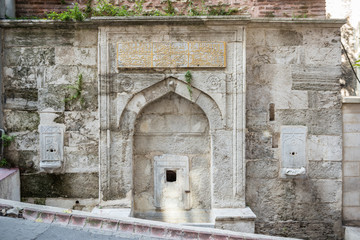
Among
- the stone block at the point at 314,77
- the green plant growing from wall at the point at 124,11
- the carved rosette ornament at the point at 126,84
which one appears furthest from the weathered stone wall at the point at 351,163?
the carved rosette ornament at the point at 126,84

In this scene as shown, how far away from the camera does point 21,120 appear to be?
4.07m

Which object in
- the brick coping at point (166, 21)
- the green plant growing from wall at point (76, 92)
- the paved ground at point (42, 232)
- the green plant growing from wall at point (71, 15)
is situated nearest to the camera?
the paved ground at point (42, 232)

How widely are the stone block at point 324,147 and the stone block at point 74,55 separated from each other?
3519 millimetres

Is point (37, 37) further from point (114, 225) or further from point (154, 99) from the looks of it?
point (114, 225)

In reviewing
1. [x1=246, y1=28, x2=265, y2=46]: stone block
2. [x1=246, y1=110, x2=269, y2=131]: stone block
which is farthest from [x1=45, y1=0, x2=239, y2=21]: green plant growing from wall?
[x1=246, y1=110, x2=269, y2=131]: stone block

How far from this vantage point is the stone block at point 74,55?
4.00 meters

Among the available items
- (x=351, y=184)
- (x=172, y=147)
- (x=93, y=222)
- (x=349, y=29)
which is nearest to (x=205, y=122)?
(x=172, y=147)

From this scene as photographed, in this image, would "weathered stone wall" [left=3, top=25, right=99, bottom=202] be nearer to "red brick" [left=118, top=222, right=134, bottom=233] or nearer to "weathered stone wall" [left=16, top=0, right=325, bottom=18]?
"weathered stone wall" [left=16, top=0, right=325, bottom=18]

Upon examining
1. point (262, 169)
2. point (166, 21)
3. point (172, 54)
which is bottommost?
point (262, 169)

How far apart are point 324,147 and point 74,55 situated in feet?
13.1

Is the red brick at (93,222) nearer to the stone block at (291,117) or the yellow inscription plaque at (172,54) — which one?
the yellow inscription plaque at (172,54)

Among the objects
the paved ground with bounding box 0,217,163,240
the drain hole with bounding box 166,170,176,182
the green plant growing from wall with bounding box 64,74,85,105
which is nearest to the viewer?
the paved ground with bounding box 0,217,163,240

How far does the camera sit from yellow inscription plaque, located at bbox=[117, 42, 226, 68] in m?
3.79

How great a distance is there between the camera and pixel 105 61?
379cm
